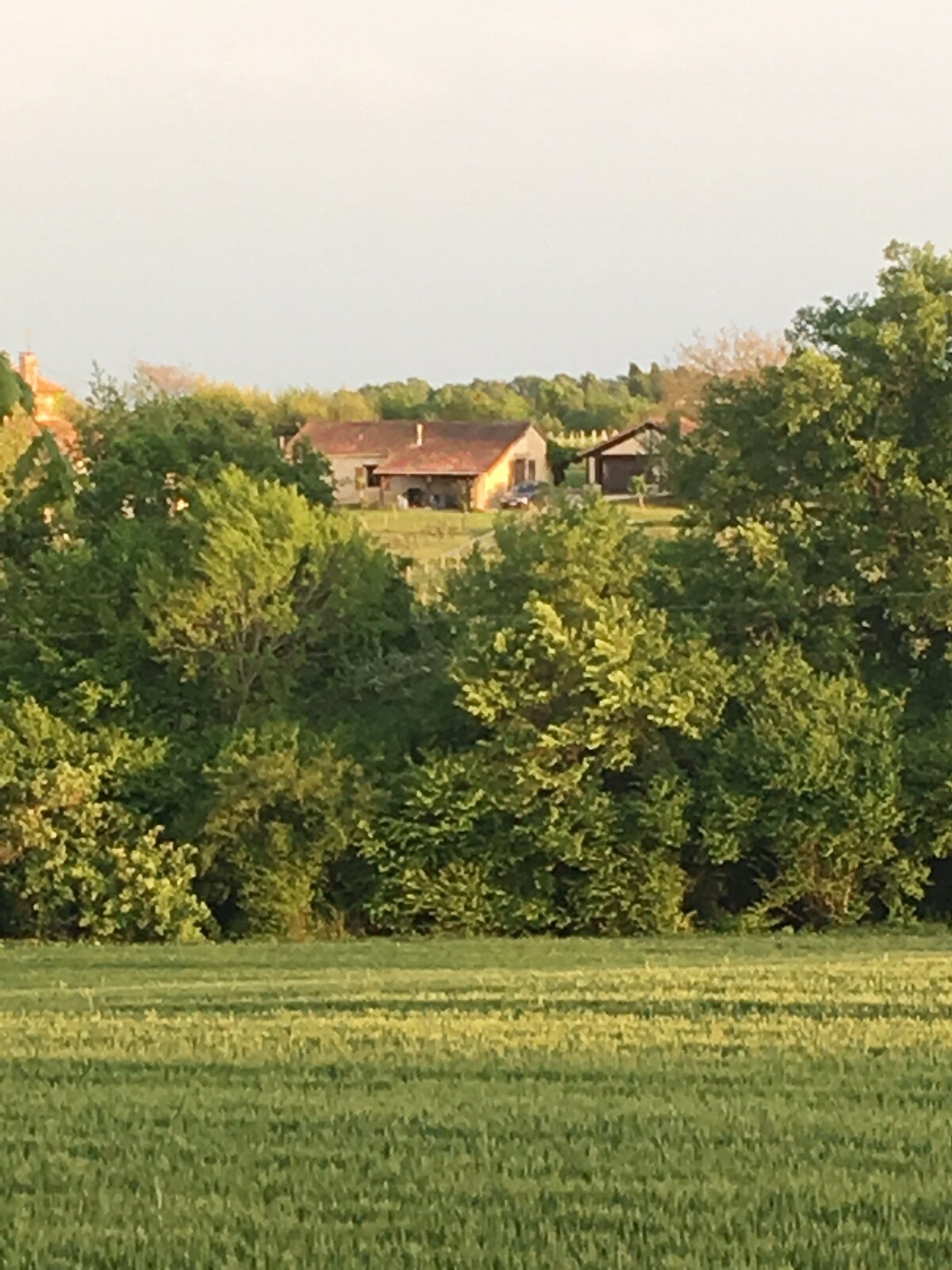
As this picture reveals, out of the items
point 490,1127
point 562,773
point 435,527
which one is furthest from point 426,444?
point 490,1127

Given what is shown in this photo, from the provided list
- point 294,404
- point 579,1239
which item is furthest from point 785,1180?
point 294,404

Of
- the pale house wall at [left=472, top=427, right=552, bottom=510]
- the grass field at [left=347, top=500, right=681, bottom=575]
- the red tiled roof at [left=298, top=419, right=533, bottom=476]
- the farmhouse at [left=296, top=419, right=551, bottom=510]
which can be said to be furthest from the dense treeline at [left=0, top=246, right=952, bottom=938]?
the red tiled roof at [left=298, top=419, right=533, bottom=476]

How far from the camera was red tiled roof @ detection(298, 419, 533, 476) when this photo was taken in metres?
81.6

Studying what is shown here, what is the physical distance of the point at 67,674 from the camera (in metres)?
30.8

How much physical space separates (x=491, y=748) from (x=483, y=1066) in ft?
62.8

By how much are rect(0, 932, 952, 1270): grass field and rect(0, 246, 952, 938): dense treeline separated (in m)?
13.7

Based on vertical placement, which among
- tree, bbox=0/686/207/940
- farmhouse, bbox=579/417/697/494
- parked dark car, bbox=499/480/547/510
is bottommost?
tree, bbox=0/686/207/940

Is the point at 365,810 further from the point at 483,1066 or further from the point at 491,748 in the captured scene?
the point at 483,1066

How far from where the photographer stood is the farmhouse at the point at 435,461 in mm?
81375

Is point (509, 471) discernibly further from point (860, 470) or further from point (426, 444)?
point (860, 470)

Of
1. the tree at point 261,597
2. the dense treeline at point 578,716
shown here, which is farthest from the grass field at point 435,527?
the dense treeline at point 578,716

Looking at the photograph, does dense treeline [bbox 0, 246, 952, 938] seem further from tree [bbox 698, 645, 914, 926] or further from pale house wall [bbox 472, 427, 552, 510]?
pale house wall [bbox 472, 427, 552, 510]

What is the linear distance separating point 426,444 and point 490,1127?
7724 cm

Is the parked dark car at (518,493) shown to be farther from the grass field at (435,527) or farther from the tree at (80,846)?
the tree at (80,846)
